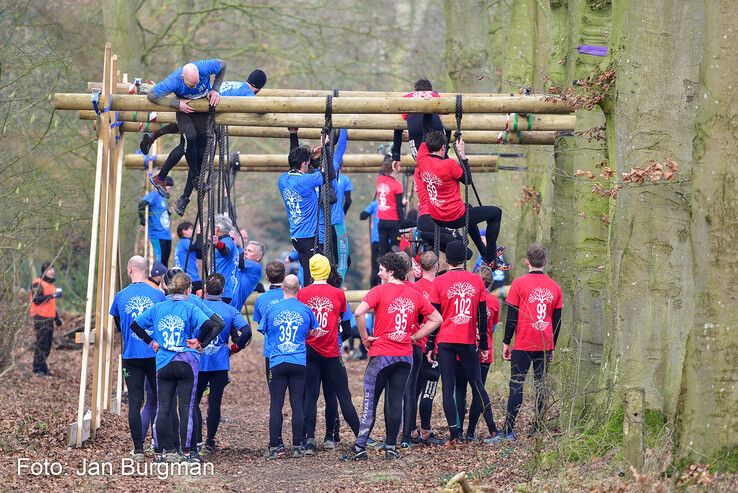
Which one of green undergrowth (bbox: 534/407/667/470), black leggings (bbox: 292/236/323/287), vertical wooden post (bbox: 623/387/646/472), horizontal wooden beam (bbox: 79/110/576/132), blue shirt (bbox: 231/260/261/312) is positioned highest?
horizontal wooden beam (bbox: 79/110/576/132)

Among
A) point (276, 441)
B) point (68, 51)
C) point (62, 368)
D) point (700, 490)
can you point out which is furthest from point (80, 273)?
point (700, 490)

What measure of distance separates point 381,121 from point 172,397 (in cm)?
399

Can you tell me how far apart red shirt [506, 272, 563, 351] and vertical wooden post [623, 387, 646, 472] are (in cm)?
330

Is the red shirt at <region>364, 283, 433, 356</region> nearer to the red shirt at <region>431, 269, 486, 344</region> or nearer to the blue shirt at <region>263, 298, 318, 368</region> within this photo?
the red shirt at <region>431, 269, 486, 344</region>

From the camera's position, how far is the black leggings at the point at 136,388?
456 inches

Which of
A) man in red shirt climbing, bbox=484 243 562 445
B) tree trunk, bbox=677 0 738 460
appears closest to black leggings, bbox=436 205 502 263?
man in red shirt climbing, bbox=484 243 562 445

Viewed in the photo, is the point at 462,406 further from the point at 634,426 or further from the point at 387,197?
the point at 387,197

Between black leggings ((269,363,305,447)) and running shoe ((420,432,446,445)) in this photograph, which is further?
running shoe ((420,432,446,445))

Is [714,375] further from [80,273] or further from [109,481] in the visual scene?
[80,273]

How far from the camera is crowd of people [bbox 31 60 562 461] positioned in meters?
11.2

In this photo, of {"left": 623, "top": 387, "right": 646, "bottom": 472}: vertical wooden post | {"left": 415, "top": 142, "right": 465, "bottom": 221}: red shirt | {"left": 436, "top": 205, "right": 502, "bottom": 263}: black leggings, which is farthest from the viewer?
{"left": 436, "top": 205, "right": 502, "bottom": 263}: black leggings

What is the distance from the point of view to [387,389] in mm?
11688

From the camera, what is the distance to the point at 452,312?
1188 cm

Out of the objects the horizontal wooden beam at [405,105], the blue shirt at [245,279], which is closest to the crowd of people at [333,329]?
the horizontal wooden beam at [405,105]
